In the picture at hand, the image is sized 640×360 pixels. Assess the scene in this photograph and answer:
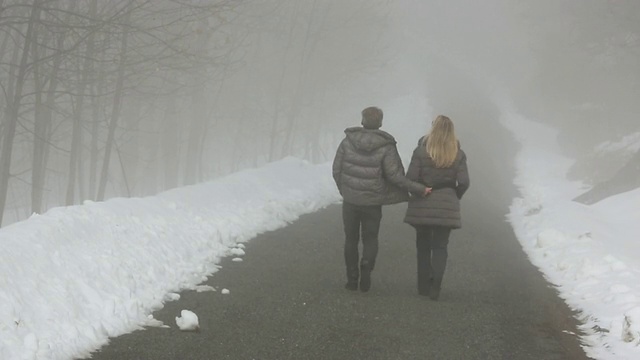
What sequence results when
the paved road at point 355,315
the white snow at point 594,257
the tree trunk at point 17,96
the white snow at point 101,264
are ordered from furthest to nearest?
the tree trunk at point 17,96 → the white snow at point 594,257 → the paved road at point 355,315 → the white snow at point 101,264

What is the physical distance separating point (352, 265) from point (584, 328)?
2.53 m

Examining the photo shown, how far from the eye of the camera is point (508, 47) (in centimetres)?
8338

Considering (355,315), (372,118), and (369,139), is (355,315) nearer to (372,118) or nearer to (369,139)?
(369,139)

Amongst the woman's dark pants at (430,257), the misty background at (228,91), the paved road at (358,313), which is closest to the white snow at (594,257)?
the paved road at (358,313)

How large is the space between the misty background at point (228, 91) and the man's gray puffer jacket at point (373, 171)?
20.8ft

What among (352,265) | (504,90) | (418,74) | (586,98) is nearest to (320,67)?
(586,98)

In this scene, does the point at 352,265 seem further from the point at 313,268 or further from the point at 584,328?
the point at 584,328

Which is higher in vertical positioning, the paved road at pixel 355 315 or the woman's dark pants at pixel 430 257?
the woman's dark pants at pixel 430 257

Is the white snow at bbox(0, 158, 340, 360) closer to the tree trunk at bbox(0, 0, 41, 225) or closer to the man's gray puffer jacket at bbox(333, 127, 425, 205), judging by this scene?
the man's gray puffer jacket at bbox(333, 127, 425, 205)

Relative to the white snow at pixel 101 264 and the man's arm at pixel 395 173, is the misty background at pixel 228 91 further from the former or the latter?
the man's arm at pixel 395 173

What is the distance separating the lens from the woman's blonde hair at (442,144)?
756 cm

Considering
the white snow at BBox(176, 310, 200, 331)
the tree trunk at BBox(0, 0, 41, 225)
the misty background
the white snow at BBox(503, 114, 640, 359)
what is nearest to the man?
the white snow at BBox(176, 310, 200, 331)

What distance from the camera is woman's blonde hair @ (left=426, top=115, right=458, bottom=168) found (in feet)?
24.8

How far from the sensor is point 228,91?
34000mm
